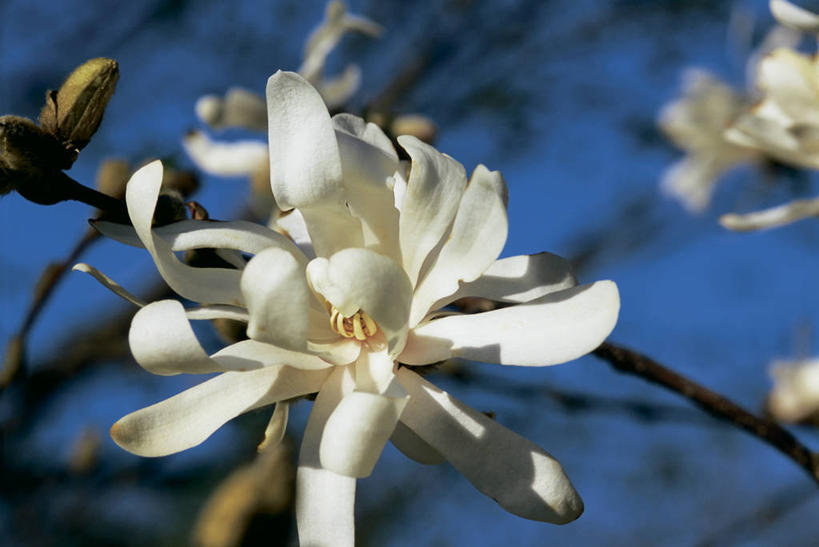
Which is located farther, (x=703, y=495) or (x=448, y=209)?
(x=703, y=495)

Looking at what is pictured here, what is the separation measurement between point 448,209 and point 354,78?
0.68 metres

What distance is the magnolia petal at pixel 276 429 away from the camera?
0.51 m

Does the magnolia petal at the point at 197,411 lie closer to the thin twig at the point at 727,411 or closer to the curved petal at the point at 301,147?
the curved petal at the point at 301,147

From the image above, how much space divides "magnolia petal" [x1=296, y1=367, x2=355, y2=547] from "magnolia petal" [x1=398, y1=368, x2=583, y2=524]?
0.05 m

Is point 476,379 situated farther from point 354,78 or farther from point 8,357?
point 8,357

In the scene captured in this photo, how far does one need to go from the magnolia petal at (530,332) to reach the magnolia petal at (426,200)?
0.05m

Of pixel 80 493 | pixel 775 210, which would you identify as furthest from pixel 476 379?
pixel 80 493

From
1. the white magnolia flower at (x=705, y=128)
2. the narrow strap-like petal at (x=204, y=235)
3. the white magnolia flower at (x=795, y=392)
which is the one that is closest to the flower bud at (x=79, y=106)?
the narrow strap-like petal at (x=204, y=235)

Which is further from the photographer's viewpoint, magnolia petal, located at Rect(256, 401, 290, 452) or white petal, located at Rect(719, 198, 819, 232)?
white petal, located at Rect(719, 198, 819, 232)

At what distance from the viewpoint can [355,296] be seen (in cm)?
46

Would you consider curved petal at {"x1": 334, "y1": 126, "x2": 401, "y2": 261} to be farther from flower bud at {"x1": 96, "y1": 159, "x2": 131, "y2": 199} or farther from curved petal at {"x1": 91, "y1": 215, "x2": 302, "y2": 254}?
flower bud at {"x1": 96, "y1": 159, "x2": 131, "y2": 199}

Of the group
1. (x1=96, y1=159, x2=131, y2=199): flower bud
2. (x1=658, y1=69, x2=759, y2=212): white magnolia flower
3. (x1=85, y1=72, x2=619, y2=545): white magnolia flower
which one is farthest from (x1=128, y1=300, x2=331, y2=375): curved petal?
(x1=658, y1=69, x2=759, y2=212): white magnolia flower

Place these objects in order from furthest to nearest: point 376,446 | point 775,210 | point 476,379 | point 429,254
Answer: point 476,379 < point 775,210 < point 429,254 < point 376,446

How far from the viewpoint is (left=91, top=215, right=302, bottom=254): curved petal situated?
0.49 metres
